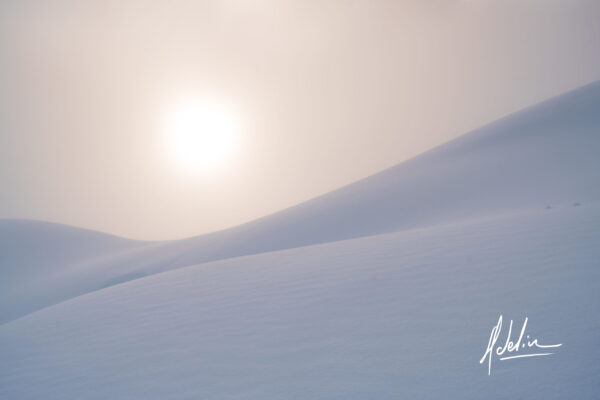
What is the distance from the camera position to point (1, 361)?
206 inches

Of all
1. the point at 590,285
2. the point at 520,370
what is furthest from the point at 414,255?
the point at 520,370

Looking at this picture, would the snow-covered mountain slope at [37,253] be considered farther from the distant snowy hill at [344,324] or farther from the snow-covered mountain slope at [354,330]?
the snow-covered mountain slope at [354,330]

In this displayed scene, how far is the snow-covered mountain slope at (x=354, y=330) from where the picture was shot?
313 centimetres

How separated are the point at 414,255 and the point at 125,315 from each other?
4803mm

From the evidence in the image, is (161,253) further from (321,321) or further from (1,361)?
(321,321)

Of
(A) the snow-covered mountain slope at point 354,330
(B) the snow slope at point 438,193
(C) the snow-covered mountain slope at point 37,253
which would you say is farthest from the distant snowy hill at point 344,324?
(C) the snow-covered mountain slope at point 37,253

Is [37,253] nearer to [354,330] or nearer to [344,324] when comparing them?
[344,324]

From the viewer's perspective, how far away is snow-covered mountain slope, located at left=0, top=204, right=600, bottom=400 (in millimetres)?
3131

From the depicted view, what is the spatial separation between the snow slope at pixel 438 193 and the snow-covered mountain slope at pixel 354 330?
748 cm

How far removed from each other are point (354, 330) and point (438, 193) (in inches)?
614

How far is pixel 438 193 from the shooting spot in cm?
1850

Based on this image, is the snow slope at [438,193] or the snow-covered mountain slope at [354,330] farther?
the snow slope at [438,193]
